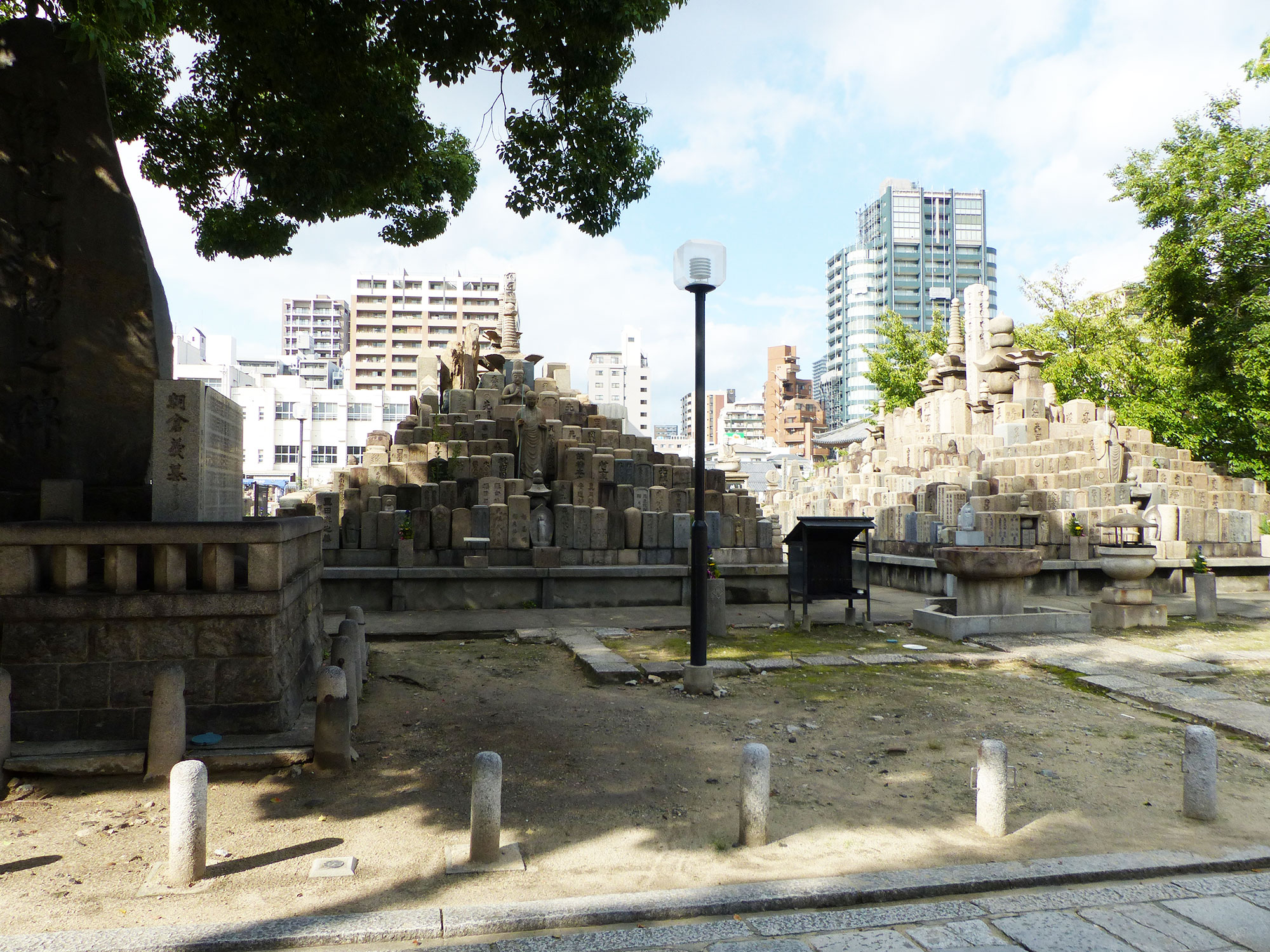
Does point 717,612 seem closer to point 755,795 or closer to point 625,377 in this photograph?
point 755,795

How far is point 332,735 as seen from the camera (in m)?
5.67

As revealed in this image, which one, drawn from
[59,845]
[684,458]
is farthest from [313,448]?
[59,845]

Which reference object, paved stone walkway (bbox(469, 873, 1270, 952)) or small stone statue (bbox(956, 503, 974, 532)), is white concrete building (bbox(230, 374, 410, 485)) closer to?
small stone statue (bbox(956, 503, 974, 532))

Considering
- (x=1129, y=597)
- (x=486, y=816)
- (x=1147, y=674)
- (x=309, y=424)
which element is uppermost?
(x=309, y=424)

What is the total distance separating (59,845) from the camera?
450cm

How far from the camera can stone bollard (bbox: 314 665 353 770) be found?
223 inches

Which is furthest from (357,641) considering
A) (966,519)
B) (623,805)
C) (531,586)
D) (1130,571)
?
(966,519)

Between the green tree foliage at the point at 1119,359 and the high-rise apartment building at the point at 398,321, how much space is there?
67.5 metres

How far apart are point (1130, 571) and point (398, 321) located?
290 feet

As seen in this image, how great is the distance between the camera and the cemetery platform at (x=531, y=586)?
13461 millimetres

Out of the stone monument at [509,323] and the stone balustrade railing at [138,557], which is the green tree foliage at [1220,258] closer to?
the stone monument at [509,323]

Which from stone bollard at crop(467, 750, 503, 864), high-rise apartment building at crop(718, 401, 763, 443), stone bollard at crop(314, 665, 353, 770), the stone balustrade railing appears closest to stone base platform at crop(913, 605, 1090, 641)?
stone bollard at crop(314, 665, 353, 770)

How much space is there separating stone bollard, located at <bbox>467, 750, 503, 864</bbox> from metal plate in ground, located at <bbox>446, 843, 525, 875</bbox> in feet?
0.11

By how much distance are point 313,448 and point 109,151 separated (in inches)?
2183
